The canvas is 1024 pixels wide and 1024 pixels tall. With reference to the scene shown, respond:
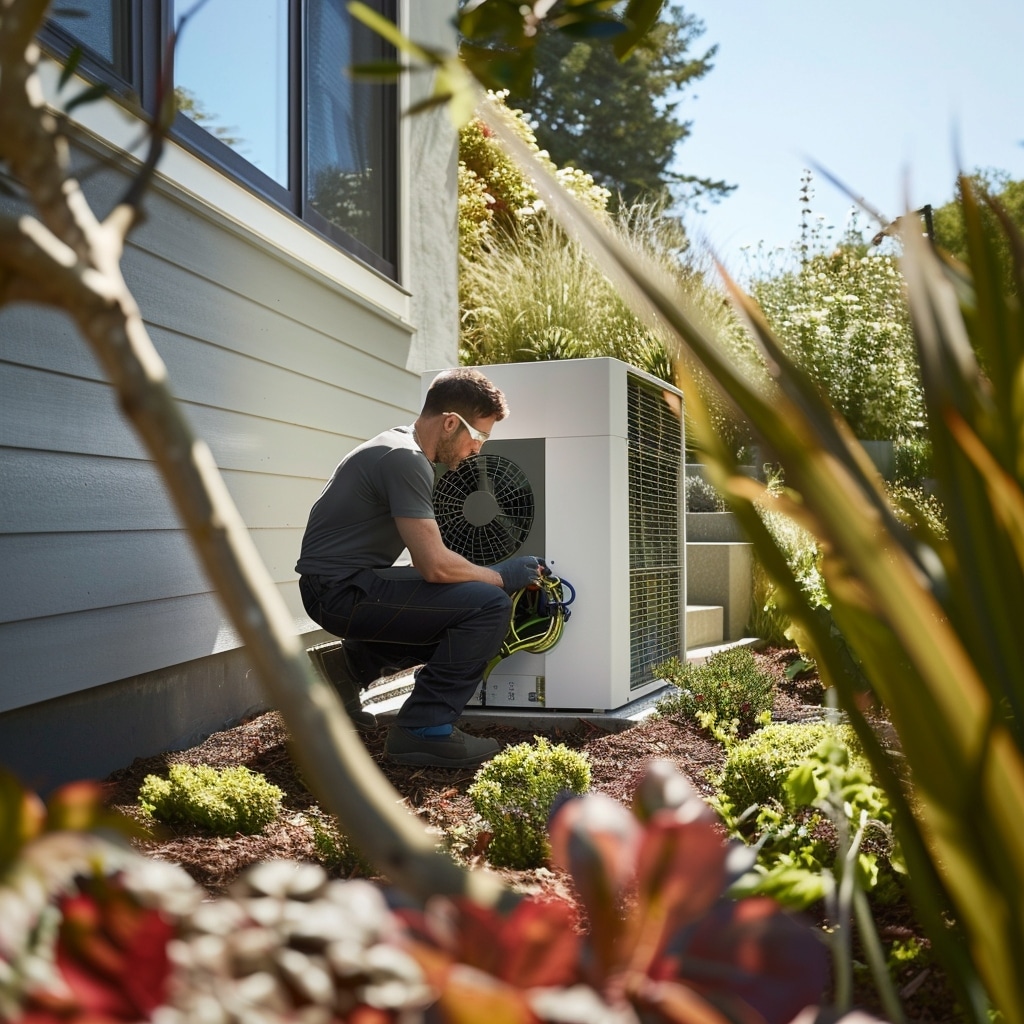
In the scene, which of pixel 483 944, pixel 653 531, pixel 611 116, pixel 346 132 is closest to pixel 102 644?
pixel 653 531

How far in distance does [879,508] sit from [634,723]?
3169 mm

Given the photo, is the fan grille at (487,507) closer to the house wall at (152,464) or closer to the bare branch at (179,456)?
the house wall at (152,464)

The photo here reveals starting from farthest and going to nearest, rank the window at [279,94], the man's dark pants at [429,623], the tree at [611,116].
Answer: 1. the tree at [611,116]
2. the man's dark pants at [429,623]
3. the window at [279,94]

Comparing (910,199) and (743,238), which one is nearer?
(910,199)

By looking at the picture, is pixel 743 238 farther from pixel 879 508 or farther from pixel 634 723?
pixel 879 508

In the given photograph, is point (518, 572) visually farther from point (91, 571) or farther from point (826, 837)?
point (826, 837)

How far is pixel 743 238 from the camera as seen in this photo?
11992mm

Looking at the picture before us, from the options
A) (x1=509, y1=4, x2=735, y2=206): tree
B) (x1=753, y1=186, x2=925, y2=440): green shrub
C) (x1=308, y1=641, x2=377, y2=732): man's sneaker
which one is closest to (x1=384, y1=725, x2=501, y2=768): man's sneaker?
(x1=308, y1=641, x2=377, y2=732): man's sneaker

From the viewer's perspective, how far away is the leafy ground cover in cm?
138

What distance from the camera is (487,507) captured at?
3.81 metres

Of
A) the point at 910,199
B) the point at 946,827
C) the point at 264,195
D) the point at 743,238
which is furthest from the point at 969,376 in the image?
the point at 743,238

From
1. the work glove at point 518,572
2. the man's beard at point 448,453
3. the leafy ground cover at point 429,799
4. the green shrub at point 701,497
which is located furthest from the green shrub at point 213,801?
the green shrub at point 701,497

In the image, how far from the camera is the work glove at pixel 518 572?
3547mm

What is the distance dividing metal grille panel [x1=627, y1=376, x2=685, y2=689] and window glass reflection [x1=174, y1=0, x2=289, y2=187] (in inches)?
67.4
